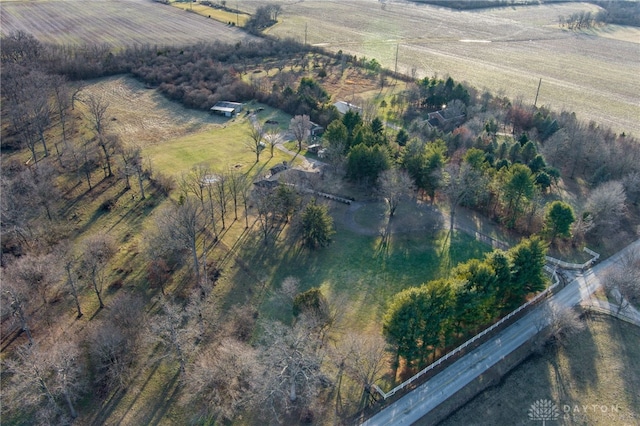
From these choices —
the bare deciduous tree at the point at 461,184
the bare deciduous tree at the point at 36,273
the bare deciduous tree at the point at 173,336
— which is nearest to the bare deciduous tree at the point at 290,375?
the bare deciduous tree at the point at 173,336

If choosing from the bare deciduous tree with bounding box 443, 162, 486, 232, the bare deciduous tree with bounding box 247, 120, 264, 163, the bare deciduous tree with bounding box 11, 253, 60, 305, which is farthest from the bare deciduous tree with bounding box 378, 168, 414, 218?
the bare deciduous tree with bounding box 11, 253, 60, 305

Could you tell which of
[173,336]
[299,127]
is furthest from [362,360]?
[299,127]

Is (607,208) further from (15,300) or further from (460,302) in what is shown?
(15,300)

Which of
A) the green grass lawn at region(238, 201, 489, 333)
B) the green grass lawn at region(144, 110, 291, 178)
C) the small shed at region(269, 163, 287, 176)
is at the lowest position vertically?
the green grass lawn at region(238, 201, 489, 333)

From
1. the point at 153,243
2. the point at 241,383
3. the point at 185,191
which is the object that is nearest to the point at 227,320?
the point at 241,383

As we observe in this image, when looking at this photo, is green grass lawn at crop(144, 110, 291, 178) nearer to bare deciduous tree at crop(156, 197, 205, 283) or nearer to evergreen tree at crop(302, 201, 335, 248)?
evergreen tree at crop(302, 201, 335, 248)

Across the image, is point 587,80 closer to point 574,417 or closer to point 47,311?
point 574,417

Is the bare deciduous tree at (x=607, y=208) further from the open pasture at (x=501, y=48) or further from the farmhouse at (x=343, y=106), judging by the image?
the farmhouse at (x=343, y=106)
